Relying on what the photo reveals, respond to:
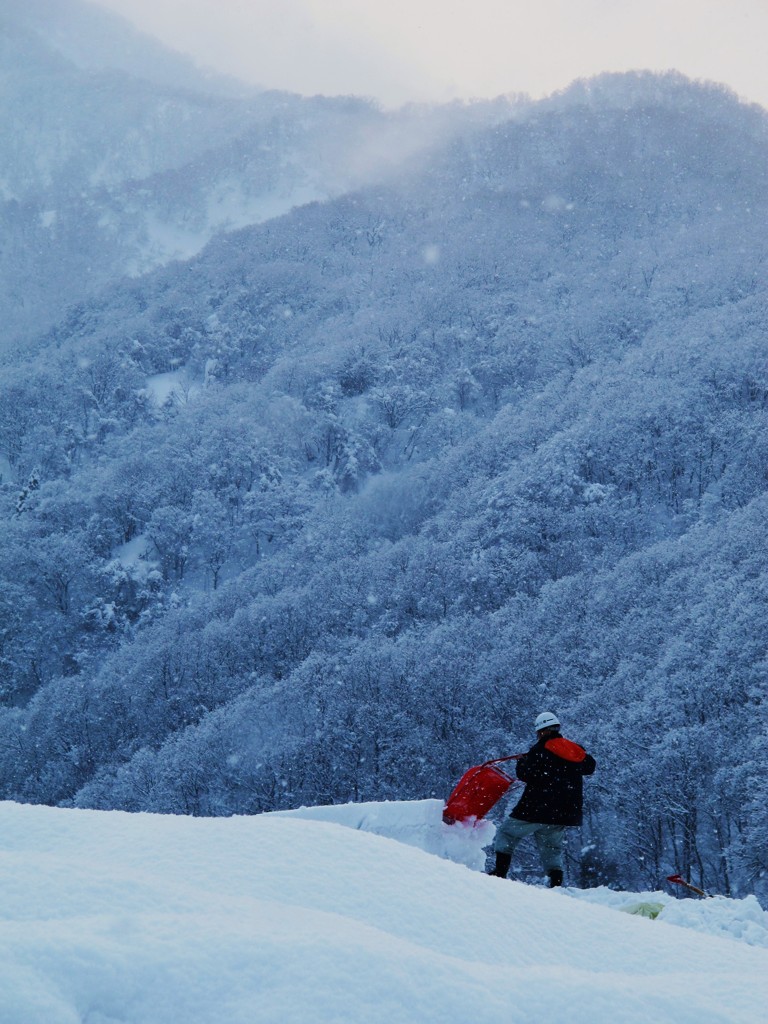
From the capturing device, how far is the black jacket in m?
6.66

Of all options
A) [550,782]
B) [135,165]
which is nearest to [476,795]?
[550,782]

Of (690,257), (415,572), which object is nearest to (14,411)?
(415,572)

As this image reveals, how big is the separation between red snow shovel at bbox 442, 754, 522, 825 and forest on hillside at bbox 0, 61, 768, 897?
15.1 meters

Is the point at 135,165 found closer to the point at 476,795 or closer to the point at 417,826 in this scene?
the point at 476,795

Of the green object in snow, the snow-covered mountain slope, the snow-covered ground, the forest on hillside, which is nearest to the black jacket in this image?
the green object in snow

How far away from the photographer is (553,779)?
6.67 m

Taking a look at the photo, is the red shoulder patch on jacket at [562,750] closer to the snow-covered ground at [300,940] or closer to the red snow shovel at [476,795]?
the red snow shovel at [476,795]

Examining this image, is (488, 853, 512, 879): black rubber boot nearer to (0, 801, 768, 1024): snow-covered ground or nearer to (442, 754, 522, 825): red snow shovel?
(442, 754, 522, 825): red snow shovel

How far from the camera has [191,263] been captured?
89.8 m

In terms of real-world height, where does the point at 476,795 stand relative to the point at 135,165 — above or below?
below

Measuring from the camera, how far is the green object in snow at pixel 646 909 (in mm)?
5938

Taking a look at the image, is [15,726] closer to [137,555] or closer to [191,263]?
[137,555]

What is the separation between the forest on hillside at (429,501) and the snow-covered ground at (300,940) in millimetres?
19009

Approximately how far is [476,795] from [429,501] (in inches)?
1761
